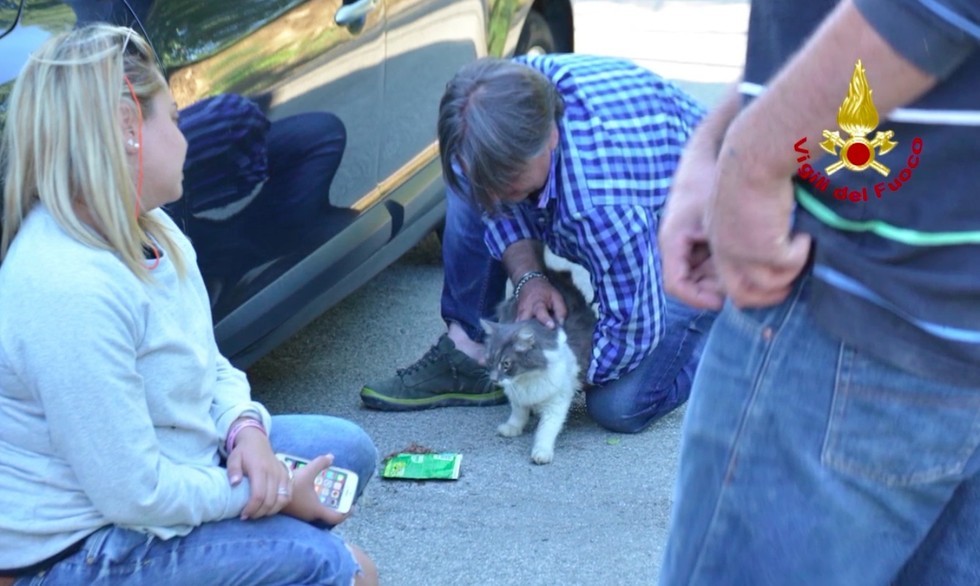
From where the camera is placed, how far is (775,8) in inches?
55.2

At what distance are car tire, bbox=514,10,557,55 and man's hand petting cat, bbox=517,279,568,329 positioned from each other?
1.56 m

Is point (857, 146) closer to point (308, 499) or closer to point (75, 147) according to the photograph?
point (75, 147)

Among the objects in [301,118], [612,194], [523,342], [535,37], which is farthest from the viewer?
[535,37]

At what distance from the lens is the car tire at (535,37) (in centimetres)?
539

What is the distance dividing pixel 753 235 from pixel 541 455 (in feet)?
8.44

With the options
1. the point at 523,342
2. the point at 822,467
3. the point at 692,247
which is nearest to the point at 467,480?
the point at 523,342

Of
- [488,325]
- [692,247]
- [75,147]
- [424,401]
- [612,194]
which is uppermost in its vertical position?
[692,247]

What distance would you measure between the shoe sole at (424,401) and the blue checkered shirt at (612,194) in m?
0.49

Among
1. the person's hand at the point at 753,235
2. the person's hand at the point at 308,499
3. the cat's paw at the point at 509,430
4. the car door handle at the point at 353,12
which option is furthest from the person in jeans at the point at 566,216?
the person's hand at the point at 753,235

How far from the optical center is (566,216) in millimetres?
3678

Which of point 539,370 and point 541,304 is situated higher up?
point 541,304

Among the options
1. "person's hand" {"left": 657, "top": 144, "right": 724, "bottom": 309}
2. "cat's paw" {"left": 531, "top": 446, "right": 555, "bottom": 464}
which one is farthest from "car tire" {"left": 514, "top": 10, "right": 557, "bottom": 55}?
"person's hand" {"left": 657, "top": 144, "right": 724, "bottom": 309}

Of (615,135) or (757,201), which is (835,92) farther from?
(615,135)

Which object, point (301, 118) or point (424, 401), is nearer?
point (301, 118)
